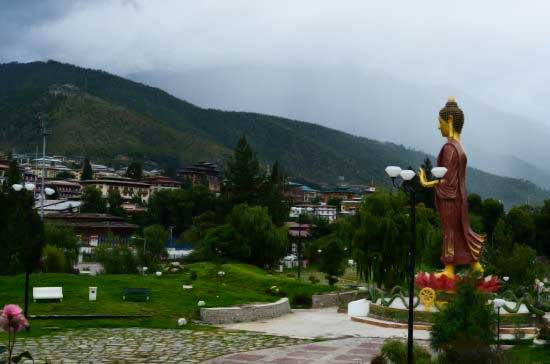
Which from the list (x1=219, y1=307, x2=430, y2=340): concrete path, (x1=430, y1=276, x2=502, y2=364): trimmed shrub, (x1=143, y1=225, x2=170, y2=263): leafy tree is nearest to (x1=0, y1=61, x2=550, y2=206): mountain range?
(x1=143, y1=225, x2=170, y2=263): leafy tree

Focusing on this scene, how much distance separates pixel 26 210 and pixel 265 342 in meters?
6.93

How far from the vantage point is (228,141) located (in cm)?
16038

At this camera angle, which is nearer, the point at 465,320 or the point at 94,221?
the point at 465,320

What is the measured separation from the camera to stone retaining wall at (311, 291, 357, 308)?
27.5 meters

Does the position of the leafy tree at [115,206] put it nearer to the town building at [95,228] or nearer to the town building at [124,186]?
the town building at [124,186]

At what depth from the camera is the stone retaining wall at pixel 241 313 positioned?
20250 mm

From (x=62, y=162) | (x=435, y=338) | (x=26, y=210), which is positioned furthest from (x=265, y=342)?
(x=62, y=162)

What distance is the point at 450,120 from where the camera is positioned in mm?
23484

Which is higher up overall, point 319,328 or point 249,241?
point 249,241

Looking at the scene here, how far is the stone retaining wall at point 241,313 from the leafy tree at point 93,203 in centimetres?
5326

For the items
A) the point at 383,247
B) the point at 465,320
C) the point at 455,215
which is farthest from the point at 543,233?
the point at 465,320

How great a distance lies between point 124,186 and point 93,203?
2022 centimetres

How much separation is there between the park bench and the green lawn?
0.24m

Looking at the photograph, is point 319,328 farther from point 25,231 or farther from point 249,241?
point 249,241
